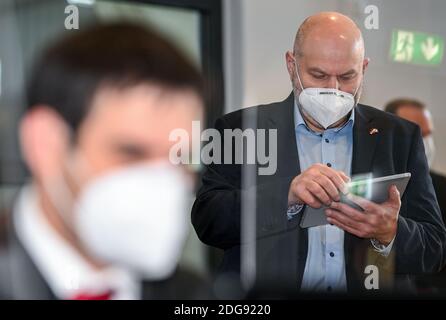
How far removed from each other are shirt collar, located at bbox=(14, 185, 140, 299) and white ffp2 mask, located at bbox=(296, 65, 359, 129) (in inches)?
24.3

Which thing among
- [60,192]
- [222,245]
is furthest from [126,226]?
[222,245]

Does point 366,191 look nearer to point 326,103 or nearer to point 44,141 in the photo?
point 326,103

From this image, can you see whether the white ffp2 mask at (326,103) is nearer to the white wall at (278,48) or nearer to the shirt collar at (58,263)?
the white wall at (278,48)

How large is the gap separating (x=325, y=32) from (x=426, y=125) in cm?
37

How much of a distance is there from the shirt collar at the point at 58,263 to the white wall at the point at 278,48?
52cm

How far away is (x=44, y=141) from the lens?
70.7 inches

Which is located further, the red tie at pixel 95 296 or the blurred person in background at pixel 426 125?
the blurred person in background at pixel 426 125

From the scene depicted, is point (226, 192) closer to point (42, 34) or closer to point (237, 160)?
point (237, 160)

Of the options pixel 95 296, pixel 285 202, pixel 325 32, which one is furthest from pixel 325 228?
pixel 95 296

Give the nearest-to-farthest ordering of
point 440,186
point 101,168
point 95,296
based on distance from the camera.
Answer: point 101,168 < point 95,296 < point 440,186

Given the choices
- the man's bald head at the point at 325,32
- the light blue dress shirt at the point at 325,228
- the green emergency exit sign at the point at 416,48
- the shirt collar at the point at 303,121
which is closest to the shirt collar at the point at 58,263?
the light blue dress shirt at the point at 325,228

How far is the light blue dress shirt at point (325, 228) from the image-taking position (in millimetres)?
1983

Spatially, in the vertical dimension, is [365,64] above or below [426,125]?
above

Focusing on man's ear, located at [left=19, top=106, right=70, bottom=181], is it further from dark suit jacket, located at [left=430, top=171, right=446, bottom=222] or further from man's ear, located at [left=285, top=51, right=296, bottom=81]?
dark suit jacket, located at [left=430, top=171, right=446, bottom=222]
